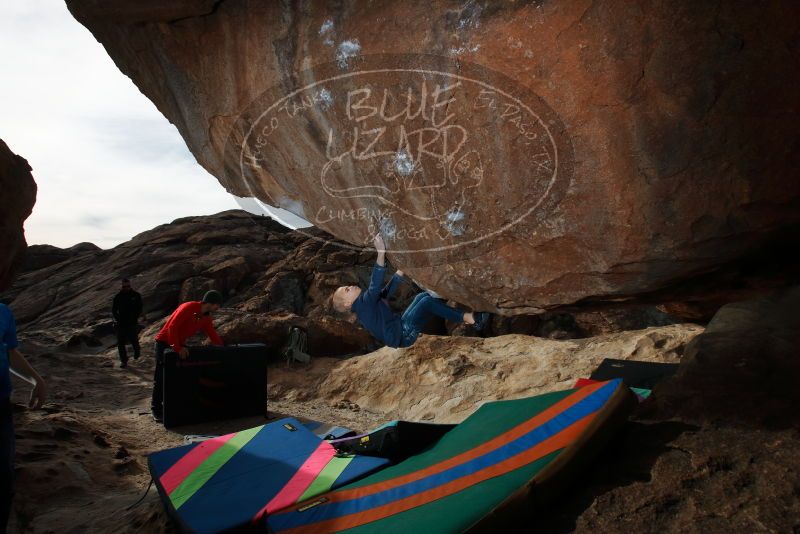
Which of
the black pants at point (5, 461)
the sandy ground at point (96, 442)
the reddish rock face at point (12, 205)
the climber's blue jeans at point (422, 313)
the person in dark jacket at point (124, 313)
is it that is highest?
the reddish rock face at point (12, 205)

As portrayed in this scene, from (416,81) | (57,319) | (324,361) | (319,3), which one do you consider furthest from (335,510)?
(57,319)

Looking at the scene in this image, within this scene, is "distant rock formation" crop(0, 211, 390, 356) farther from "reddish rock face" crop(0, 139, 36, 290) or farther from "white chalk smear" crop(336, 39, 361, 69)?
"white chalk smear" crop(336, 39, 361, 69)

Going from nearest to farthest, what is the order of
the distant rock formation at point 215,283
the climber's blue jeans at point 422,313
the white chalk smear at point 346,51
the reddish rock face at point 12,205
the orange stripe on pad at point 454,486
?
the orange stripe on pad at point 454,486
the white chalk smear at point 346,51
the climber's blue jeans at point 422,313
the reddish rock face at point 12,205
the distant rock formation at point 215,283

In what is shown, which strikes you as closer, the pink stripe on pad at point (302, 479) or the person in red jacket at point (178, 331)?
the pink stripe on pad at point (302, 479)

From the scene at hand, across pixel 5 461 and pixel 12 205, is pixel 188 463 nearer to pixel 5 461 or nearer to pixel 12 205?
pixel 5 461

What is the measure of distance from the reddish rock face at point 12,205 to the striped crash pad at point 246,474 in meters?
3.90

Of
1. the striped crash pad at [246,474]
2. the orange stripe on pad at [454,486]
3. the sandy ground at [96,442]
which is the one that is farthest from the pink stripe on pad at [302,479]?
the sandy ground at [96,442]

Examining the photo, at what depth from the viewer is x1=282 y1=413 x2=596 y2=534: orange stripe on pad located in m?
1.81

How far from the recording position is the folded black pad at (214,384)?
4805 millimetres

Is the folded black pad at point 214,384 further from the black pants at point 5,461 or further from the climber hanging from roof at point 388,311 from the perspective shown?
the black pants at point 5,461

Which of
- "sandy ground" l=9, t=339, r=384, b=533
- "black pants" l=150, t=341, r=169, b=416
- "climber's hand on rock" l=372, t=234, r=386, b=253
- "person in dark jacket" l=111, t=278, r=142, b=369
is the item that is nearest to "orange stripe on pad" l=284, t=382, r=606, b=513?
"sandy ground" l=9, t=339, r=384, b=533

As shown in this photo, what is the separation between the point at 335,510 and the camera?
6.73ft

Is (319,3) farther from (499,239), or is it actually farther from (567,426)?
(567,426)

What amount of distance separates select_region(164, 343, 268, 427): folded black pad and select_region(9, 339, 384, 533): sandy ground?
0.12m
